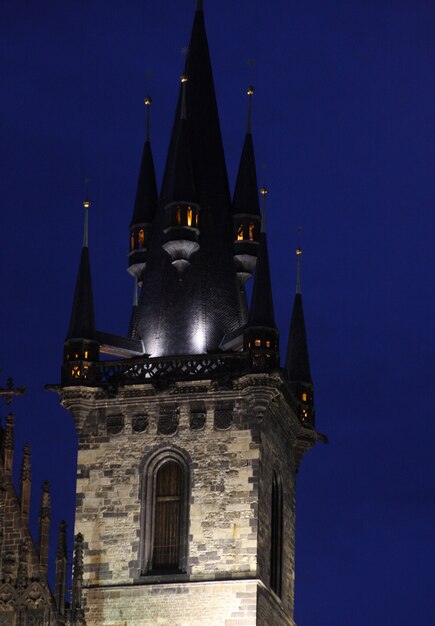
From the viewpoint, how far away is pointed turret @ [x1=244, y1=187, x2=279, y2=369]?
239 ft

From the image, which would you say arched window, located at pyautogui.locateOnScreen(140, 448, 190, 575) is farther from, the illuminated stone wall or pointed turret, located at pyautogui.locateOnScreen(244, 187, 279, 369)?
pointed turret, located at pyautogui.locateOnScreen(244, 187, 279, 369)

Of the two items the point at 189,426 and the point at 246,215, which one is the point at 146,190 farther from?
the point at 189,426

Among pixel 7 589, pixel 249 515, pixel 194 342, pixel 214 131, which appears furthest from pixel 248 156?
pixel 7 589

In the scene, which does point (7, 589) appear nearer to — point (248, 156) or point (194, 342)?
point (194, 342)

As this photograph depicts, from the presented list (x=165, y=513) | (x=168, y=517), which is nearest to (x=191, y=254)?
(x=165, y=513)

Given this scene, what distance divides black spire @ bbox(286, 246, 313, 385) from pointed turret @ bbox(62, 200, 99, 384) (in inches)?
245

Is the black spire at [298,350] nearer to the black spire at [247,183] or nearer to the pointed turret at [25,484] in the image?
the black spire at [247,183]

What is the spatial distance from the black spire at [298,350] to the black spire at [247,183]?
118 inches

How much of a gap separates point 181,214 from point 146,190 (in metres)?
2.98

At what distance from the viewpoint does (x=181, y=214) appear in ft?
247

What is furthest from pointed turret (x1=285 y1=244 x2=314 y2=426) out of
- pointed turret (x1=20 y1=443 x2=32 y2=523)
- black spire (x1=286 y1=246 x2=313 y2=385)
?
pointed turret (x1=20 y1=443 x2=32 y2=523)

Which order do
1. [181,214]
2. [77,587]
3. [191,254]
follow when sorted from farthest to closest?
[191,254] → [181,214] → [77,587]

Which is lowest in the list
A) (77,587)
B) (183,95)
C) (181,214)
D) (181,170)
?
(77,587)

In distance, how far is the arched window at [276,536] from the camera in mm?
73375
